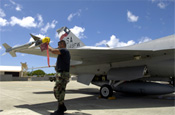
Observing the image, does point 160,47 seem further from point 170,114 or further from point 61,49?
point 61,49

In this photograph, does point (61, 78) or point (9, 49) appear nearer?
point (61, 78)

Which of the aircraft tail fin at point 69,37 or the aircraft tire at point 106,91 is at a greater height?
the aircraft tail fin at point 69,37

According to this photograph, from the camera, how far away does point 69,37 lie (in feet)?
35.9

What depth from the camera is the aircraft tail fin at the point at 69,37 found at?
10776 mm

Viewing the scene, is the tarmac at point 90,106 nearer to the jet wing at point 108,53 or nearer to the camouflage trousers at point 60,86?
the camouflage trousers at point 60,86

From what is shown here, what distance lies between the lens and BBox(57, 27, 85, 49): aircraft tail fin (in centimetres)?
1078

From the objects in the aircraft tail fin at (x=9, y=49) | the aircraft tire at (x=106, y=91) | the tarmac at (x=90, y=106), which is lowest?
the tarmac at (x=90, y=106)

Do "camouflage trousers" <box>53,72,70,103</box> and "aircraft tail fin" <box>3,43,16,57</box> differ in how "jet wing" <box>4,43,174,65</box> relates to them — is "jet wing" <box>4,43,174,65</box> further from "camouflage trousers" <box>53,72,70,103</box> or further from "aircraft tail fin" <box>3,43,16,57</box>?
"camouflage trousers" <box>53,72,70,103</box>

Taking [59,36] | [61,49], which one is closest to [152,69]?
[61,49]

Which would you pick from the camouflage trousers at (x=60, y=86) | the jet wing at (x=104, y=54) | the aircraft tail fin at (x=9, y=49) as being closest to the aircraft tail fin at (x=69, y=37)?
the jet wing at (x=104, y=54)

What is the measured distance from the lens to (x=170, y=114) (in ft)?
13.1

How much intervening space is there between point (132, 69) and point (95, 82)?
3.02 meters

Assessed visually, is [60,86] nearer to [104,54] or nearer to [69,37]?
[104,54]

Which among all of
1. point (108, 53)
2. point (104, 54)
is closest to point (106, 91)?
point (104, 54)
